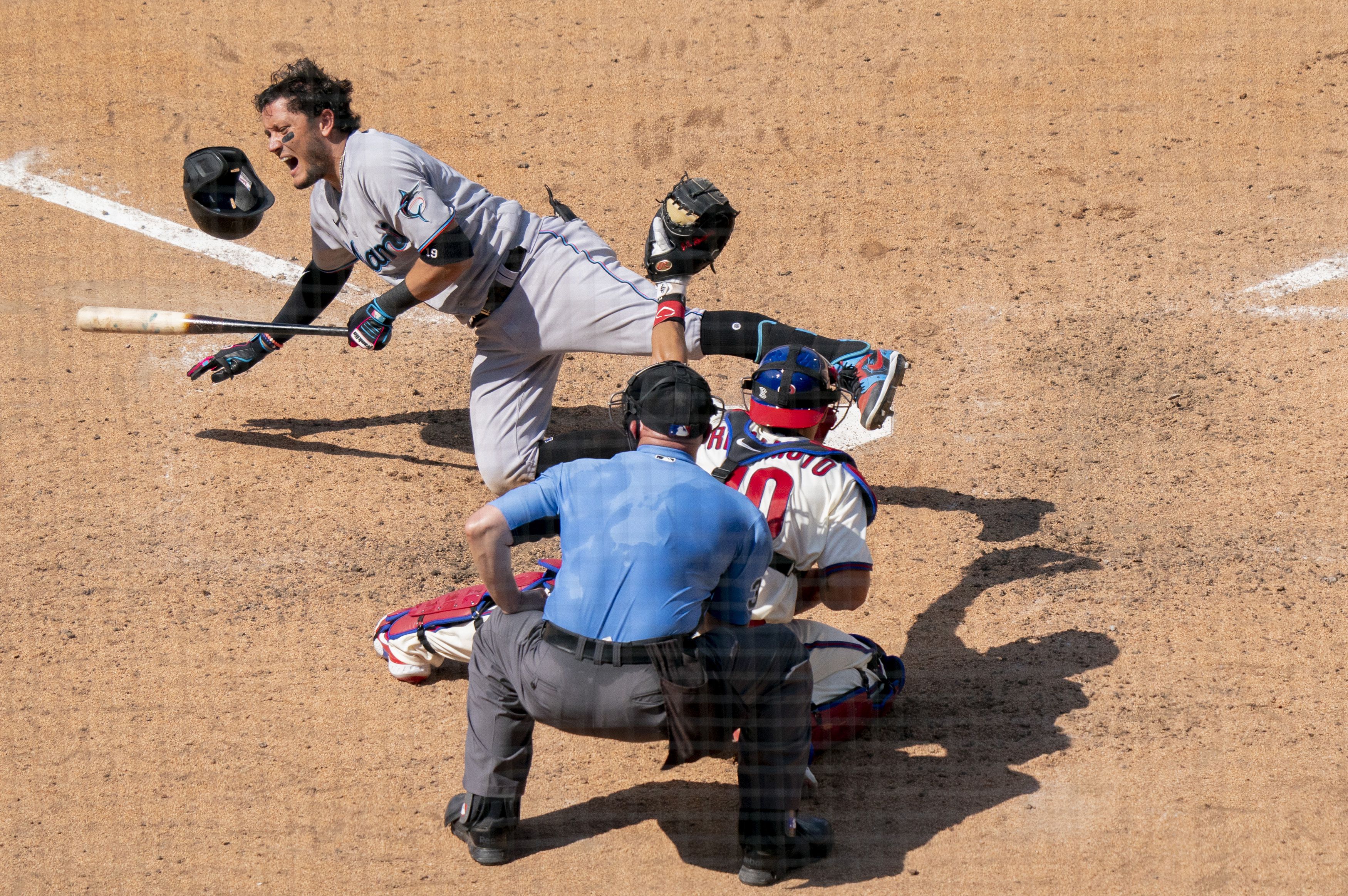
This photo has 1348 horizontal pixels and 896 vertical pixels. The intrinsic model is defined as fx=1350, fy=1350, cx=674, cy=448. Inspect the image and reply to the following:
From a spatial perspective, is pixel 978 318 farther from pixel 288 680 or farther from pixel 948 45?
pixel 288 680

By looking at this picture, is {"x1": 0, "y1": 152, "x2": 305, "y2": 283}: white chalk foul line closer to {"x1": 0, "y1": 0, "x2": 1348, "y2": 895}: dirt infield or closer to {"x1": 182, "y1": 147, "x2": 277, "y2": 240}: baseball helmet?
{"x1": 0, "y1": 0, "x2": 1348, "y2": 895}: dirt infield

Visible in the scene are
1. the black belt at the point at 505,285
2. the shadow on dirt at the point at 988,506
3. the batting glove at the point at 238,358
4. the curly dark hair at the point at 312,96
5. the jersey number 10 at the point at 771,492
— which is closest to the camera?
the jersey number 10 at the point at 771,492

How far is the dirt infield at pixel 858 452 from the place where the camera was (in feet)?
10.2

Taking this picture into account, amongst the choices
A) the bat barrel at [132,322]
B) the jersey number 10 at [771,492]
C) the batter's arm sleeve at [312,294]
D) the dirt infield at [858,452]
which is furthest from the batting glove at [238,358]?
the jersey number 10 at [771,492]

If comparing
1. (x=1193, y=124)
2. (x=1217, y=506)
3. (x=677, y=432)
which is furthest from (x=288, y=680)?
(x=1193, y=124)

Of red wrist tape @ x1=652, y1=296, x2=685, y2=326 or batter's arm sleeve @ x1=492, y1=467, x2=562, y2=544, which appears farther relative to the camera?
red wrist tape @ x1=652, y1=296, x2=685, y2=326

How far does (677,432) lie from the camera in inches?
108

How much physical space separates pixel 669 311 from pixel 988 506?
4.15ft

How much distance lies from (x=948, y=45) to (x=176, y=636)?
4893 millimetres

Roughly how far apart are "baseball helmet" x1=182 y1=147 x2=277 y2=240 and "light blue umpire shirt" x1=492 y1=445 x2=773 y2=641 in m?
2.56

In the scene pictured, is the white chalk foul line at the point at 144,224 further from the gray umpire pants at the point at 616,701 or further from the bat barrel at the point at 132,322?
the gray umpire pants at the point at 616,701

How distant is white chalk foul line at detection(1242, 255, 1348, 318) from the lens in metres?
5.03

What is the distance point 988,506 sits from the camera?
4426mm

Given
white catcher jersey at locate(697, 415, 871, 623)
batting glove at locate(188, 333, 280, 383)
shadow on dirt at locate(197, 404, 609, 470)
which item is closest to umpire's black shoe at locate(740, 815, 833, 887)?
white catcher jersey at locate(697, 415, 871, 623)
